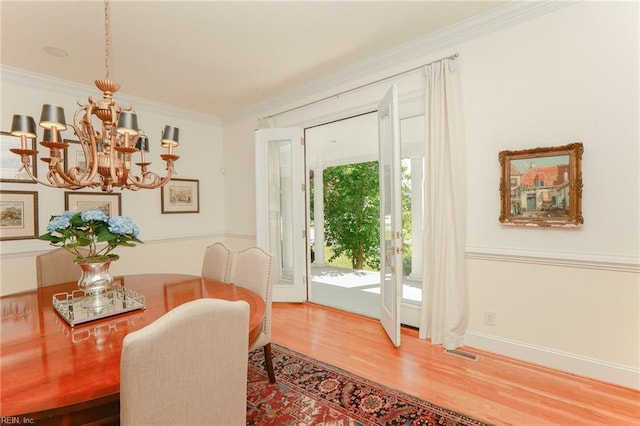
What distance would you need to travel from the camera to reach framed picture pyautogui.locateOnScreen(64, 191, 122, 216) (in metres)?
3.64

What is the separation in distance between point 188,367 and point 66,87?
4203 mm

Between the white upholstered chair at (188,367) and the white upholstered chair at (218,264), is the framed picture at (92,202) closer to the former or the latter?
the white upholstered chair at (218,264)

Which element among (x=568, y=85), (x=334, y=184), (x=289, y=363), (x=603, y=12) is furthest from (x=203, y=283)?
(x=334, y=184)

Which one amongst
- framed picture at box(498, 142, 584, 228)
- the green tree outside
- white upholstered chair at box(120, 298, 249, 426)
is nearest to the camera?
white upholstered chair at box(120, 298, 249, 426)

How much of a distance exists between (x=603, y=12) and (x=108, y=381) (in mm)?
3549

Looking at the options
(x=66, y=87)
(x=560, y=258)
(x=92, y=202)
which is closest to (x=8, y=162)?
(x=92, y=202)

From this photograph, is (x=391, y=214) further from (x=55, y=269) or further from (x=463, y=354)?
(x=55, y=269)

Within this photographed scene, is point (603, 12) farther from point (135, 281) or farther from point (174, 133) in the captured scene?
point (135, 281)

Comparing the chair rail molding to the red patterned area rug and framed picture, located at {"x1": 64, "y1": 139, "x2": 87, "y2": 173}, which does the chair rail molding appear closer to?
the red patterned area rug

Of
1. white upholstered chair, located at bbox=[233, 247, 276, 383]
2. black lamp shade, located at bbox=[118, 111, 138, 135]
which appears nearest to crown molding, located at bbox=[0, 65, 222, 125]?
black lamp shade, located at bbox=[118, 111, 138, 135]

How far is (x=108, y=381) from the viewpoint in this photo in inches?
40.1

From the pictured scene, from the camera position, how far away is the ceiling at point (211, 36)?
7.84 feet

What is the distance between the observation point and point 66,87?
3619 millimetres

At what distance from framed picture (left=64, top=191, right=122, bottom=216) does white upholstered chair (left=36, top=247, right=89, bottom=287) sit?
123 cm
